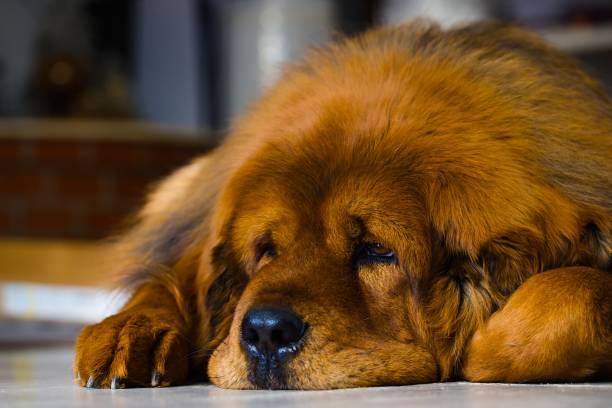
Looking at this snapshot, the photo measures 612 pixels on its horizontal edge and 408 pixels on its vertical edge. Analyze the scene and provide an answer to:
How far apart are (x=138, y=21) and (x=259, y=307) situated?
5061 mm

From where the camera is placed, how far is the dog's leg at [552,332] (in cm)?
142

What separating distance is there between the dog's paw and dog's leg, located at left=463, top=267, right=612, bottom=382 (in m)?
0.43

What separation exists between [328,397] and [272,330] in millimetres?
135

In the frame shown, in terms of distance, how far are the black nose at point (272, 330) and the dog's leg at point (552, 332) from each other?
0.84 ft

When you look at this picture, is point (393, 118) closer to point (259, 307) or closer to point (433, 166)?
point (433, 166)

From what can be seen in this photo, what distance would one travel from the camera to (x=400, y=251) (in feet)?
5.04

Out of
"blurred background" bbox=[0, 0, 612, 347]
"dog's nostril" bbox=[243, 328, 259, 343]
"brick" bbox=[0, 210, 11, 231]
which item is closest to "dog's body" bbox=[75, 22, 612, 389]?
"dog's nostril" bbox=[243, 328, 259, 343]

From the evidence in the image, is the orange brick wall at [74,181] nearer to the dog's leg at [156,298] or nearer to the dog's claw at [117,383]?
the dog's leg at [156,298]

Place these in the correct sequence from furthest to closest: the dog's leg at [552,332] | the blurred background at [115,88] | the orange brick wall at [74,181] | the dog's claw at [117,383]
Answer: the orange brick wall at [74,181]
the blurred background at [115,88]
the dog's claw at [117,383]
the dog's leg at [552,332]

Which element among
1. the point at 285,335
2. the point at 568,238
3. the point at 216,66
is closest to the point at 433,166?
the point at 568,238

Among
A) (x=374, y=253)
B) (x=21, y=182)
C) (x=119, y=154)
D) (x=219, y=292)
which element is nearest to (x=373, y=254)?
(x=374, y=253)

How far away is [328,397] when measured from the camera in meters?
1.36

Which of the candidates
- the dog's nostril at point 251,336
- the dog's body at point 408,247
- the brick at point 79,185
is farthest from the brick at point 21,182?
the dog's nostril at point 251,336

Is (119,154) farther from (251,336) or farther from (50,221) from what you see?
(251,336)
